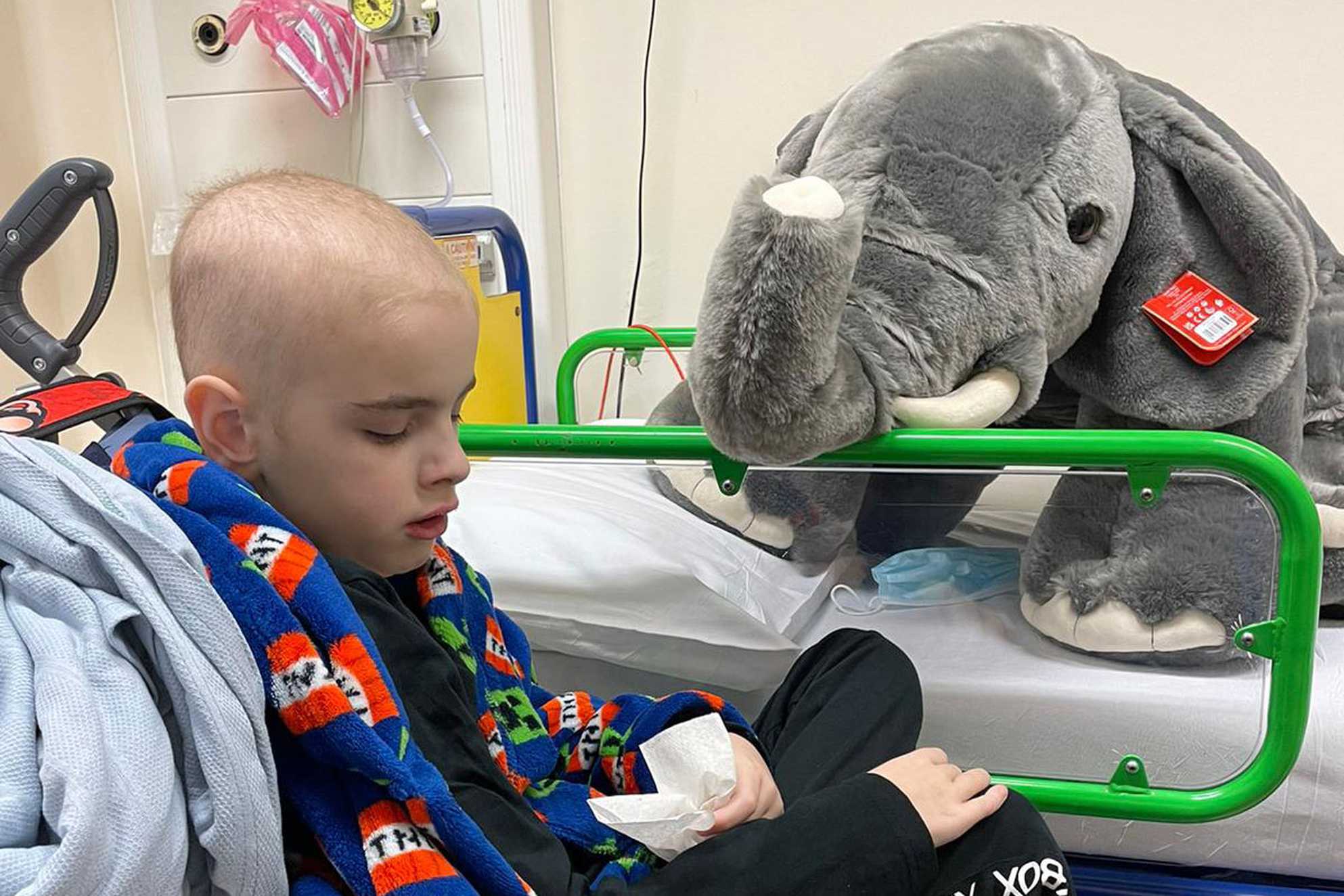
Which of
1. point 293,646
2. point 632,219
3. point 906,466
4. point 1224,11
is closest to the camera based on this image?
point 293,646

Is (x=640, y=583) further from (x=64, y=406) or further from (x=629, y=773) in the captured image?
(x=64, y=406)

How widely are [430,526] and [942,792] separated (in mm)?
381

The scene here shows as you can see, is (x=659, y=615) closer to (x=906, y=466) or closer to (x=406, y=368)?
(x=906, y=466)

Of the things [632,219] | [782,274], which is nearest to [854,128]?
[782,274]

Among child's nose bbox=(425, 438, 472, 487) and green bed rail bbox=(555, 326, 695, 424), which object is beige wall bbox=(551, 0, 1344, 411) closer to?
green bed rail bbox=(555, 326, 695, 424)

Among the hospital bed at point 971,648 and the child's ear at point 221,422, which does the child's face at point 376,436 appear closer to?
the child's ear at point 221,422

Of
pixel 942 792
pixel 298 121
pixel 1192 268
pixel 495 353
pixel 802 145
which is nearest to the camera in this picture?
pixel 942 792

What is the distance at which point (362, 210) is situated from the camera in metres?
0.65

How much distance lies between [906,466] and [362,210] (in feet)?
1.46

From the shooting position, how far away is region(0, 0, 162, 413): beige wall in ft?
5.61

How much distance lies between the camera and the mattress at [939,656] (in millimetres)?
876

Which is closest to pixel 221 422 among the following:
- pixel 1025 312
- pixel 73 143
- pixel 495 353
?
pixel 1025 312

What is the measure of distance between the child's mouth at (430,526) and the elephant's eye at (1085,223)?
0.58 m

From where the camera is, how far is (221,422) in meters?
0.63
